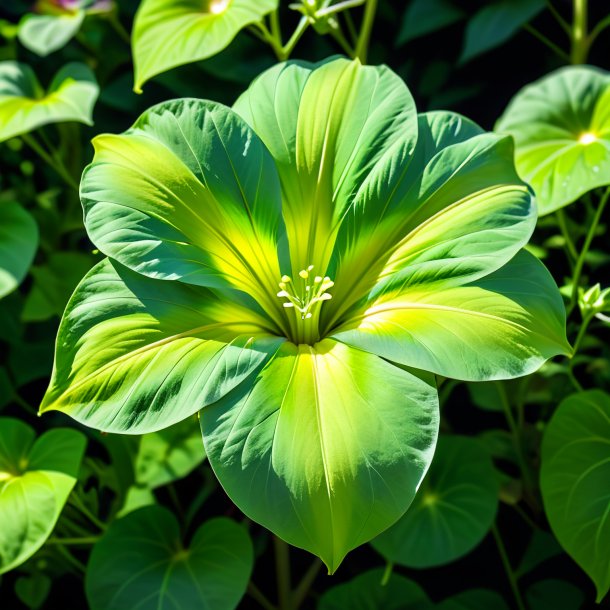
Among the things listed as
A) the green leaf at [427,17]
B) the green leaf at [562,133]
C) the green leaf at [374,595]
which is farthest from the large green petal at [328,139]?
the green leaf at [427,17]

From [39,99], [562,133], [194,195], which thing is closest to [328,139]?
[194,195]

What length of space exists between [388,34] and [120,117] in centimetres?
66

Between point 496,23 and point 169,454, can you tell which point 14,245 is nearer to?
point 169,454

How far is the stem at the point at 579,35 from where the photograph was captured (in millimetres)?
1526

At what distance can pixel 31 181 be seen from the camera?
1841mm

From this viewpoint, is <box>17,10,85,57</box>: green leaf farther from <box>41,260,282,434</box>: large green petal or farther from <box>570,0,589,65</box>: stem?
<box>570,0,589,65</box>: stem

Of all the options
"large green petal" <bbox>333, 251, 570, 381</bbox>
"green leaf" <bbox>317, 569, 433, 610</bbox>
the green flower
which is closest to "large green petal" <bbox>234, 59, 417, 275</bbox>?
the green flower

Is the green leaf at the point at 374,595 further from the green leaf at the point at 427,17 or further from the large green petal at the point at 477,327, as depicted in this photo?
the green leaf at the point at 427,17

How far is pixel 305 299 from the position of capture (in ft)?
3.39

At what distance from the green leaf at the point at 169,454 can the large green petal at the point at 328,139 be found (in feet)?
1.27

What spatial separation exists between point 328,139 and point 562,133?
45 cm

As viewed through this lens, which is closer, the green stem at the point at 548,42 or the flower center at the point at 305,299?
the flower center at the point at 305,299

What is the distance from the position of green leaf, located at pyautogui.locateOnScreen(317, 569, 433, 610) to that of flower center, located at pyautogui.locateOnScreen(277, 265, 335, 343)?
453 millimetres

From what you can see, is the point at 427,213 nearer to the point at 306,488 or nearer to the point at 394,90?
the point at 394,90
